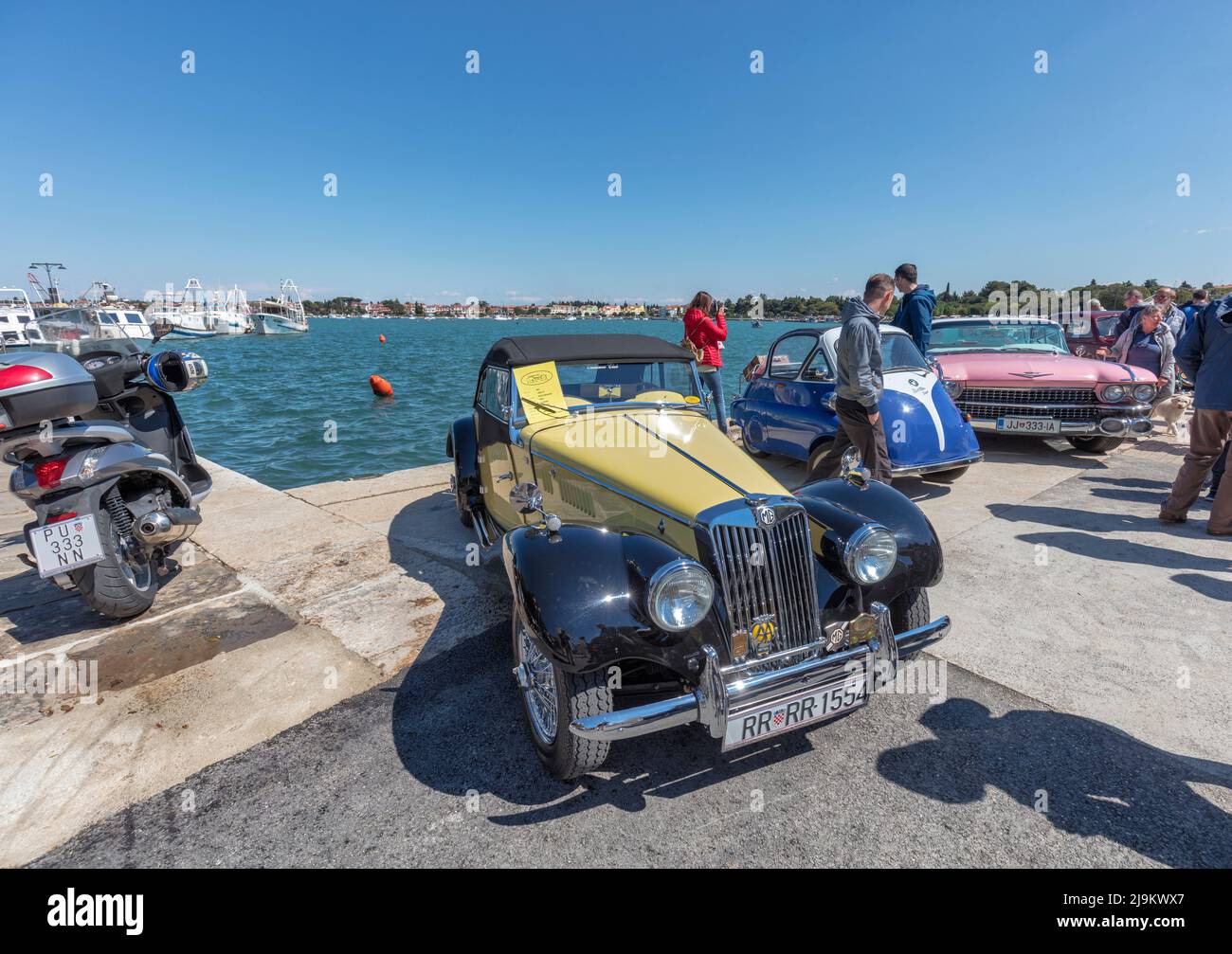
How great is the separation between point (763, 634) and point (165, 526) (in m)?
3.97

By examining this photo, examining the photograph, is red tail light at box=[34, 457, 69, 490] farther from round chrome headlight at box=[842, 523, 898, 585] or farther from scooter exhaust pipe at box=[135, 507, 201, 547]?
round chrome headlight at box=[842, 523, 898, 585]

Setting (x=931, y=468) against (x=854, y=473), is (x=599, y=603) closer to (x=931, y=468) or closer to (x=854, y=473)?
(x=854, y=473)

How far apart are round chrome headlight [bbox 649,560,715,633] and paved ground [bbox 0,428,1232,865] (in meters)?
0.78

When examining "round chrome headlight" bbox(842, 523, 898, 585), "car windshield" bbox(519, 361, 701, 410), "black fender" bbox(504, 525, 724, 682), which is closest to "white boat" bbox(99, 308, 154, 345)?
"car windshield" bbox(519, 361, 701, 410)

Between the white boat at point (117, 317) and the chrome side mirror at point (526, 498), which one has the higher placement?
the white boat at point (117, 317)

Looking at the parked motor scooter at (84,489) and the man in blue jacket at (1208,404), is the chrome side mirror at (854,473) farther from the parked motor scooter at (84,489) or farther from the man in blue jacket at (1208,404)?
the parked motor scooter at (84,489)

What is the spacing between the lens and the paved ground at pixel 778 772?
2.23 m

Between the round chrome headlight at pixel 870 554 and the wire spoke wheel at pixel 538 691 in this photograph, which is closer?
the wire spoke wheel at pixel 538 691

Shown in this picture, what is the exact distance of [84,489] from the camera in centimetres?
368

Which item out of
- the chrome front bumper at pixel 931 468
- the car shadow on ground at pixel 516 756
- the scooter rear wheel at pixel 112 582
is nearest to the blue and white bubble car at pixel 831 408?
the chrome front bumper at pixel 931 468

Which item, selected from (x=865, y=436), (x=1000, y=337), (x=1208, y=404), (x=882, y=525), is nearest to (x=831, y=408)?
(x=865, y=436)

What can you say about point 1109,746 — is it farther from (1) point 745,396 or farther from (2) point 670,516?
(1) point 745,396

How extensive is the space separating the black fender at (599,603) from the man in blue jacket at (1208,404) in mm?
5317

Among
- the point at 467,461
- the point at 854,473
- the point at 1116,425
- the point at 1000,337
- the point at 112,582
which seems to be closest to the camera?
the point at 854,473
